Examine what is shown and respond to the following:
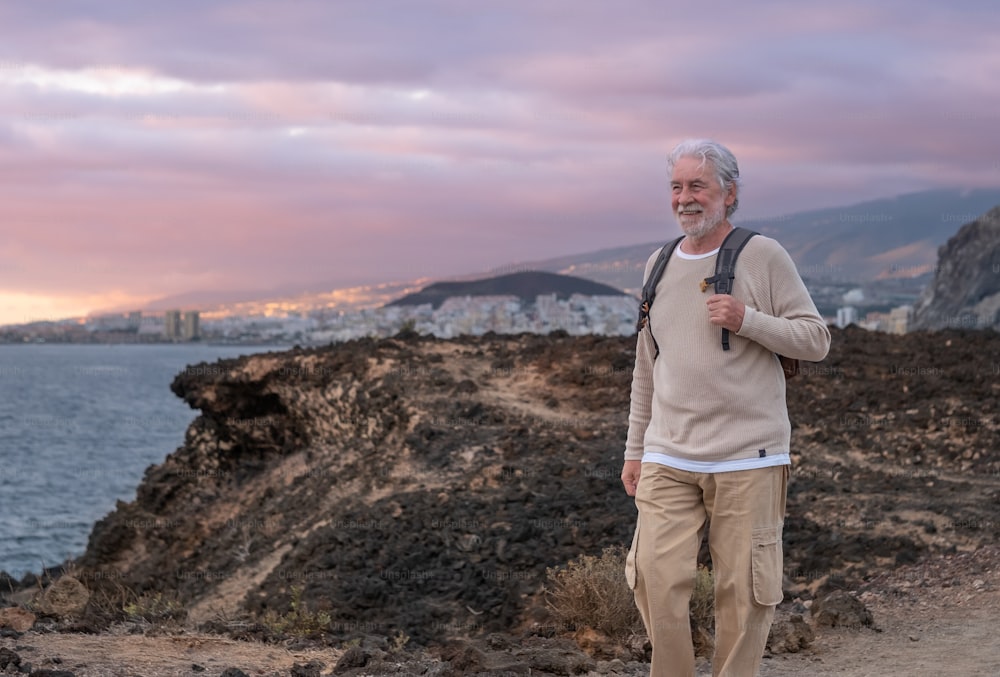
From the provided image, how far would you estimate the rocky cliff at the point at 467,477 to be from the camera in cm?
1142

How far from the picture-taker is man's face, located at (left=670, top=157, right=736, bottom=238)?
15.5 ft

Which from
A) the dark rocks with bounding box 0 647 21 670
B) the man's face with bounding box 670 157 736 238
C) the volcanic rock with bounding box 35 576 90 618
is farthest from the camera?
the volcanic rock with bounding box 35 576 90 618

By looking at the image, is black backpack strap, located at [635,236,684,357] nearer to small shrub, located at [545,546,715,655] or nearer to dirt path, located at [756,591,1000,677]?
dirt path, located at [756,591,1000,677]

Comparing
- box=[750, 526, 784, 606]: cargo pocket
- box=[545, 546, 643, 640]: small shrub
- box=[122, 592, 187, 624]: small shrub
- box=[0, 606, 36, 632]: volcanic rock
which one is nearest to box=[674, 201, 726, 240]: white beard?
box=[750, 526, 784, 606]: cargo pocket

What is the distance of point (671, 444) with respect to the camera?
473 centimetres

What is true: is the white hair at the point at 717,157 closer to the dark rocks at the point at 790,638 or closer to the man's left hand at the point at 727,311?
the man's left hand at the point at 727,311

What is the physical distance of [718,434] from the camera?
182 inches

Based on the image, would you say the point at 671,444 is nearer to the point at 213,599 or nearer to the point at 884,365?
the point at 213,599

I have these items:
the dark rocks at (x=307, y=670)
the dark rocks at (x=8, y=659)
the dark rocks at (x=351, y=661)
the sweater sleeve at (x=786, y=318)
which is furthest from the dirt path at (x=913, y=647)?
the dark rocks at (x=8, y=659)

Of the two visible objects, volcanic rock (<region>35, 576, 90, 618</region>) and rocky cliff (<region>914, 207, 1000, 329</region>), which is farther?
rocky cliff (<region>914, 207, 1000, 329</region>)

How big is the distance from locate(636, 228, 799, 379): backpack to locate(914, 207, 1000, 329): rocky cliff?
115 metres

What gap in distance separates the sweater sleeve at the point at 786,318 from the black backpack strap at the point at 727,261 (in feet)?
0.29

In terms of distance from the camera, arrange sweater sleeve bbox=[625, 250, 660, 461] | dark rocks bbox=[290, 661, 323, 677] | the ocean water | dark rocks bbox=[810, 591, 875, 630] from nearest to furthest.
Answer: sweater sleeve bbox=[625, 250, 660, 461]
dark rocks bbox=[290, 661, 323, 677]
dark rocks bbox=[810, 591, 875, 630]
the ocean water

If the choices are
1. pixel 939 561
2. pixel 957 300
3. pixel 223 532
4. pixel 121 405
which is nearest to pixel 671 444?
pixel 939 561
